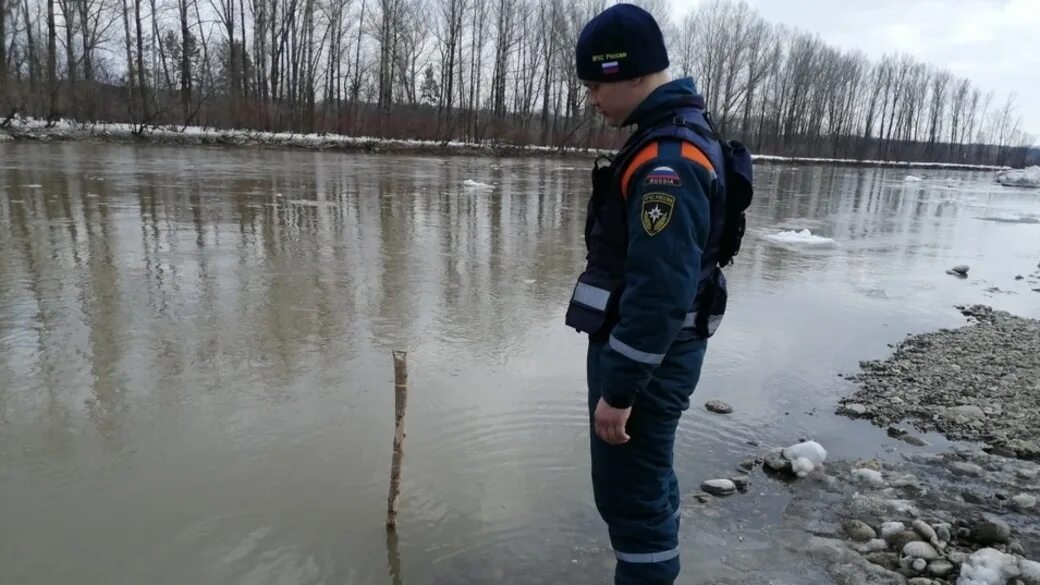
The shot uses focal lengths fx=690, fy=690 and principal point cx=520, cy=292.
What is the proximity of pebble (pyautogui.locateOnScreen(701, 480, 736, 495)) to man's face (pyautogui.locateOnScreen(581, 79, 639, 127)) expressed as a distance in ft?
7.35

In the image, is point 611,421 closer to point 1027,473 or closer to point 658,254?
point 658,254

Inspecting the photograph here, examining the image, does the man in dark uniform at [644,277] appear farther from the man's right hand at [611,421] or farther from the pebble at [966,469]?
the pebble at [966,469]

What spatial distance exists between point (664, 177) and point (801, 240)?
12198 mm

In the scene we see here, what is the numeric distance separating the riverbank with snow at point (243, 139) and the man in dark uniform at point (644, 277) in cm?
2174

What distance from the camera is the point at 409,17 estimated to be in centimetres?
5044

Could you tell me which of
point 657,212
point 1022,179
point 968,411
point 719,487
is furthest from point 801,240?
point 1022,179

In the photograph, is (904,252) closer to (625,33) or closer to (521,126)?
(625,33)

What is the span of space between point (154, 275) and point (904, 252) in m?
12.1

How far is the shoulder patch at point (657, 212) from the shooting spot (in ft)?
6.06

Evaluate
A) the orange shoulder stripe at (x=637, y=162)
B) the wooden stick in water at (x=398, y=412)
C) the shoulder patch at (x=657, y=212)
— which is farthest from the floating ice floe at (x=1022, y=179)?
the shoulder patch at (x=657, y=212)

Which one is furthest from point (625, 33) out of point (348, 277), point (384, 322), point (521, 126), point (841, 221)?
point (521, 126)

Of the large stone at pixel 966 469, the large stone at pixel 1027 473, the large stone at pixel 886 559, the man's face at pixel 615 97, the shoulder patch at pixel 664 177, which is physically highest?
the man's face at pixel 615 97

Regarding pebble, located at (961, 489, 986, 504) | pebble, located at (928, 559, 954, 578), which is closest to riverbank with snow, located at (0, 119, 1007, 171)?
pebble, located at (961, 489, 986, 504)

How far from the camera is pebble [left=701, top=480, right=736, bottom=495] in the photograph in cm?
365
